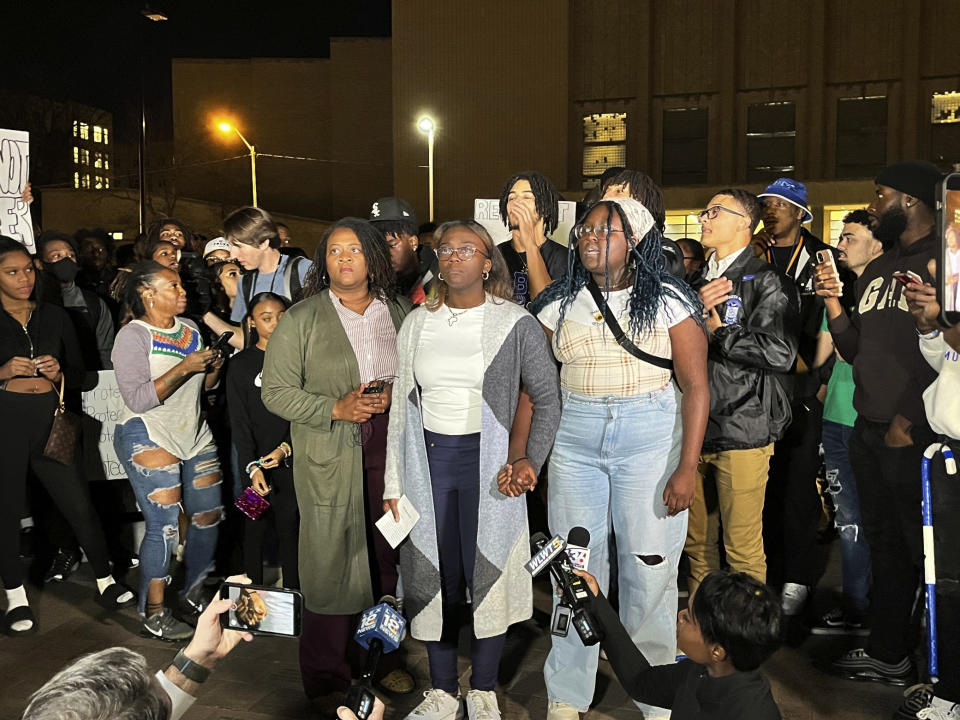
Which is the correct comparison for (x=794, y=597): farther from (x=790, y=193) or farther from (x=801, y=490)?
(x=790, y=193)

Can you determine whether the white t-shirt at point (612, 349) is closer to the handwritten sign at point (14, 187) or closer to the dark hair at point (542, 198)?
the dark hair at point (542, 198)

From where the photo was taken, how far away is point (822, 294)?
179 inches

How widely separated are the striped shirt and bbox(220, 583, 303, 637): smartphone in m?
2.09

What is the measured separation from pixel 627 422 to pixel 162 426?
2.78m

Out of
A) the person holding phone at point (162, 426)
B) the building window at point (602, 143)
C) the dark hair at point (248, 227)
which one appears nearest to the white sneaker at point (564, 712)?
the person holding phone at point (162, 426)

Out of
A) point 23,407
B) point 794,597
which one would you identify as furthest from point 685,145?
point 23,407

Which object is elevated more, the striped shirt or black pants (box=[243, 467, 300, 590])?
the striped shirt

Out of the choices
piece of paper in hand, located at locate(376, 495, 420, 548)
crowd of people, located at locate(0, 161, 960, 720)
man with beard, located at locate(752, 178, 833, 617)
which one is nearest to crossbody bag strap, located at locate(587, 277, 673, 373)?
crowd of people, located at locate(0, 161, 960, 720)

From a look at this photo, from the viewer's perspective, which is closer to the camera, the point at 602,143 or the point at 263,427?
the point at 263,427

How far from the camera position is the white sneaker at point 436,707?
13.4ft

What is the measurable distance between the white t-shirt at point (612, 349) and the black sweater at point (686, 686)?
110 centimetres

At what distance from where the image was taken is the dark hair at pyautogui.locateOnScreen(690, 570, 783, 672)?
279cm

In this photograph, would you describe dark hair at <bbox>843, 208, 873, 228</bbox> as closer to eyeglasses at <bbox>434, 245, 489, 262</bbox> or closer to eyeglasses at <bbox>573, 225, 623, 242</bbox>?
eyeglasses at <bbox>573, 225, 623, 242</bbox>

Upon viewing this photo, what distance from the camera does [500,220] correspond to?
265 inches
